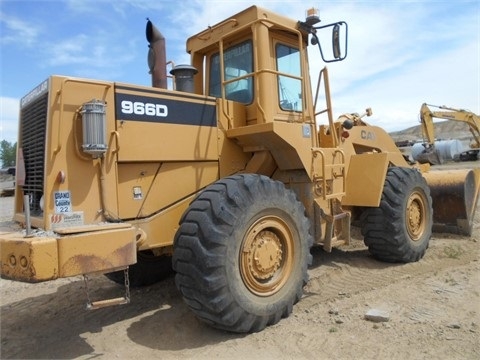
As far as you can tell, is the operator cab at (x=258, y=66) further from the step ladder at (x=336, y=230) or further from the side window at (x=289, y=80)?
the step ladder at (x=336, y=230)

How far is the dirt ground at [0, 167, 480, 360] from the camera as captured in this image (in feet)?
12.1

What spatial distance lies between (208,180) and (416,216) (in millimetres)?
3553

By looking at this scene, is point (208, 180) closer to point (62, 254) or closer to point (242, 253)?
point (242, 253)

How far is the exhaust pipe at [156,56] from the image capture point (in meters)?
4.95

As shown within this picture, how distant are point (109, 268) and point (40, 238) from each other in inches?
22.2

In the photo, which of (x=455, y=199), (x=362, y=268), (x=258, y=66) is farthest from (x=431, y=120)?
(x=258, y=66)

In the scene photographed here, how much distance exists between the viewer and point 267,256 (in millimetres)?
4254

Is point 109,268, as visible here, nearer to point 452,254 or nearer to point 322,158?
point 322,158

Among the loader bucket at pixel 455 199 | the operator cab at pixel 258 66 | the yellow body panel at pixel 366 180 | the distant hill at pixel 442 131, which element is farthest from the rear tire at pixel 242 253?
the distant hill at pixel 442 131

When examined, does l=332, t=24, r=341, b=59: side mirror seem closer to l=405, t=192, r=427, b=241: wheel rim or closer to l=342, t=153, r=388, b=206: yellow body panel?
l=342, t=153, r=388, b=206: yellow body panel

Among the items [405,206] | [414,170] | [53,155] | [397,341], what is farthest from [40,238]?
[414,170]

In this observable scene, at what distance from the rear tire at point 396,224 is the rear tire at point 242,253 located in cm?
202

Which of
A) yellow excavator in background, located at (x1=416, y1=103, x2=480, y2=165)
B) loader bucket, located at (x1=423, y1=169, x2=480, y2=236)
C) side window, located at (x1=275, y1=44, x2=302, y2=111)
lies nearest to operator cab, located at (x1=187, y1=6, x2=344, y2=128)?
side window, located at (x1=275, y1=44, x2=302, y2=111)

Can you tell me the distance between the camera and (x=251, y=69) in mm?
5305
